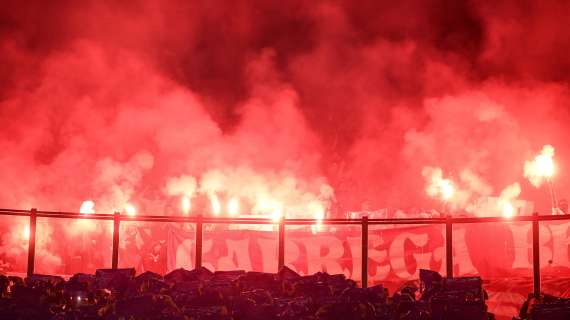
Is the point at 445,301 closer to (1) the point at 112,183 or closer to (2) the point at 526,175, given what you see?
(2) the point at 526,175

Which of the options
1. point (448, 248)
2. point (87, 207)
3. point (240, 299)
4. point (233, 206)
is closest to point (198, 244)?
point (240, 299)

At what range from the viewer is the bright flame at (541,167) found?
22.4m

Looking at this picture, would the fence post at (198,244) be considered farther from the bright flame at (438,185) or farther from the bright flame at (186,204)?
the bright flame at (438,185)

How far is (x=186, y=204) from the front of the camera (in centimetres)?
2831

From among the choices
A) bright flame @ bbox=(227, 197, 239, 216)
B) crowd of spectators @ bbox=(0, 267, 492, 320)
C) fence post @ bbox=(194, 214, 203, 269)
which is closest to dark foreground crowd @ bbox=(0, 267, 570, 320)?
crowd of spectators @ bbox=(0, 267, 492, 320)

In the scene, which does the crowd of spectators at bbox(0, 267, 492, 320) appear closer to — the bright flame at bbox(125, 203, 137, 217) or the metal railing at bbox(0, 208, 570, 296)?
the metal railing at bbox(0, 208, 570, 296)

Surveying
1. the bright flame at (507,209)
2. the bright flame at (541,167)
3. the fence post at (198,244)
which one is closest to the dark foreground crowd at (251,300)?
the fence post at (198,244)

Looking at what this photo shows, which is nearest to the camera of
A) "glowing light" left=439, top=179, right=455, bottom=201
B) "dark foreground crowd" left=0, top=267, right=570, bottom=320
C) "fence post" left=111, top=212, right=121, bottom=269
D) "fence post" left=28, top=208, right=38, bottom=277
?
"dark foreground crowd" left=0, top=267, right=570, bottom=320

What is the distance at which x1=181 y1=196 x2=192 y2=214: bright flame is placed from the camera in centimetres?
2747

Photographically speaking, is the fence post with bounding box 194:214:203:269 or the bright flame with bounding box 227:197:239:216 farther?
the bright flame with bounding box 227:197:239:216

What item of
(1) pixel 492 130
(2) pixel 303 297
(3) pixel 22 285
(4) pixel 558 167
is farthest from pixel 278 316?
(1) pixel 492 130

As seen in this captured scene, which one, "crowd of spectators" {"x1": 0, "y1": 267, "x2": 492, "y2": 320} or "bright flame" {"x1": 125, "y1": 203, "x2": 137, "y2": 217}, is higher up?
"bright flame" {"x1": 125, "y1": 203, "x2": 137, "y2": 217}

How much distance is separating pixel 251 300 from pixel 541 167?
705 inches

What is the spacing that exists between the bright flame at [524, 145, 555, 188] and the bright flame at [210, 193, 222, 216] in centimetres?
1397
